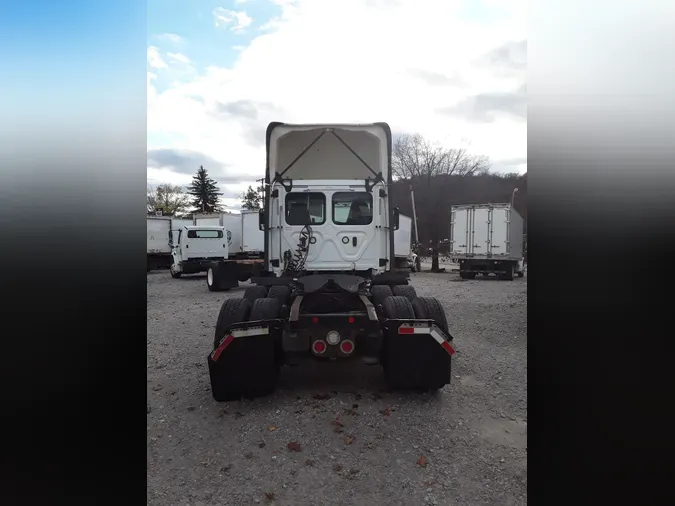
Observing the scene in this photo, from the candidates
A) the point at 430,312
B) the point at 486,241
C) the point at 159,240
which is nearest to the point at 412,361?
the point at 430,312

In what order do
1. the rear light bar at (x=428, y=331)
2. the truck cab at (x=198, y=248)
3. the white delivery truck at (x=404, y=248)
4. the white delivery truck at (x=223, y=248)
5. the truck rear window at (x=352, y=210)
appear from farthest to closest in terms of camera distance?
the white delivery truck at (x=404, y=248)
the truck cab at (x=198, y=248)
the white delivery truck at (x=223, y=248)
the truck rear window at (x=352, y=210)
the rear light bar at (x=428, y=331)

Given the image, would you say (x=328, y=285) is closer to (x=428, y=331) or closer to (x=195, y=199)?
(x=428, y=331)

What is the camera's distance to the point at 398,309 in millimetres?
4367

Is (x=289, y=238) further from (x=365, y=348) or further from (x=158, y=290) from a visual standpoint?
(x=158, y=290)

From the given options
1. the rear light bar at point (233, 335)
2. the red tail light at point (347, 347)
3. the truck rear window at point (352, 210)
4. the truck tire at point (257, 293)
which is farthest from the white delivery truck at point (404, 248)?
the rear light bar at point (233, 335)

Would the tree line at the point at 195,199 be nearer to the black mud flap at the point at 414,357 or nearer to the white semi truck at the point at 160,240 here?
the white semi truck at the point at 160,240

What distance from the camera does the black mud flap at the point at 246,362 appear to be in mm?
→ 4074

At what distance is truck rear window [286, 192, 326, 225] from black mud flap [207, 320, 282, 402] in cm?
210

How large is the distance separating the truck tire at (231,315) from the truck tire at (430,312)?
188 centimetres

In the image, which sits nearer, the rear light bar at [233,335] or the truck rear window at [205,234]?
the rear light bar at [233,335]
